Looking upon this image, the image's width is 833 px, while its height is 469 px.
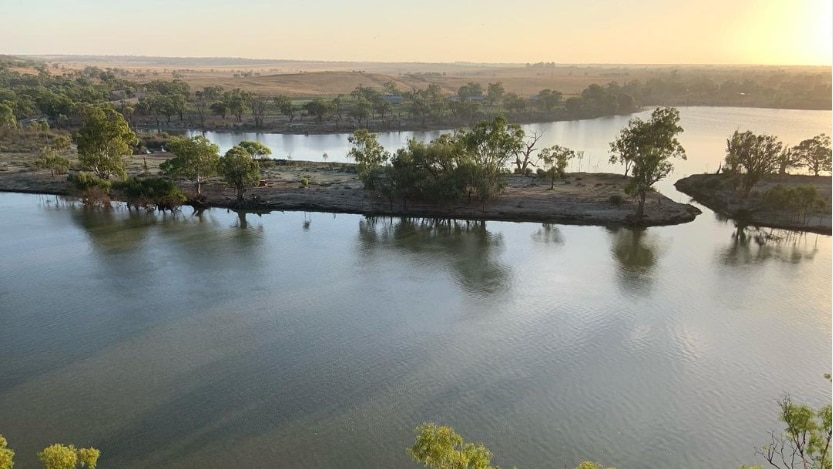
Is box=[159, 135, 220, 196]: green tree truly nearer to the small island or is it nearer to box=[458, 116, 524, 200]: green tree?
the small island

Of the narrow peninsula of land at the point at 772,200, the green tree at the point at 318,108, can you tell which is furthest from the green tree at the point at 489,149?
the green tree at the point at 318,108

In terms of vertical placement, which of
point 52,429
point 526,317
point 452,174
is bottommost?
point 52,429

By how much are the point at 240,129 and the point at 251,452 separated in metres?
80.5

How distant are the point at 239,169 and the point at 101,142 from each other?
42.7 ft

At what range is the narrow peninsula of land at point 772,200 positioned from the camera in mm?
36312

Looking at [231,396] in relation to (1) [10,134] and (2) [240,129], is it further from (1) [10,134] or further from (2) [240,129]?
(2) [240,129]

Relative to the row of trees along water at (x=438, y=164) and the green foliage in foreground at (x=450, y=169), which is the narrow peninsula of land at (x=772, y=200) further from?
the green foliage in foreground at (x=450, y=169)

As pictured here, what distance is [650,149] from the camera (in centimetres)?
3853

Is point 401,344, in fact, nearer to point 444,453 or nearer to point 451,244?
point 444,453

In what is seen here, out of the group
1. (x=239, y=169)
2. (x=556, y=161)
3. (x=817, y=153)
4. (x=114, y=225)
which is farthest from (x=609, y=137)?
(x=114, y=225)

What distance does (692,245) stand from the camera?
33.7 m

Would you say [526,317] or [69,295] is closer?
[526,317]

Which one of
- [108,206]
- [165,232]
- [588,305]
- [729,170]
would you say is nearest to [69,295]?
[165,232]

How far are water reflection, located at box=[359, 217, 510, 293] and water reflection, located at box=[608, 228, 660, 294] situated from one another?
20.5 feet
